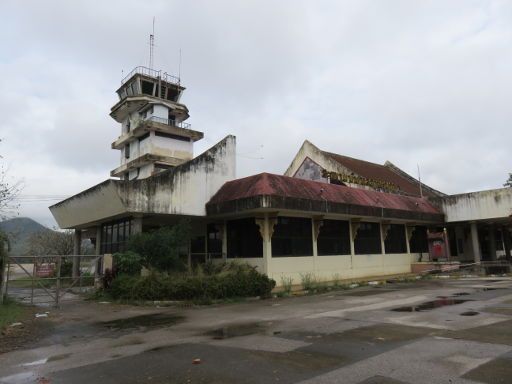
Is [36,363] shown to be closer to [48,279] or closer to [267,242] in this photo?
[48,279]

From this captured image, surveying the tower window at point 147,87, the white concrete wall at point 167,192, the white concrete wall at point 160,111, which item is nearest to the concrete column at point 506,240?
the white concrete wall at point 167,192

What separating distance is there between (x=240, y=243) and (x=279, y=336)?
13784 mm

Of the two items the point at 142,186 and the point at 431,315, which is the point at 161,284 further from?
the point at 431,315

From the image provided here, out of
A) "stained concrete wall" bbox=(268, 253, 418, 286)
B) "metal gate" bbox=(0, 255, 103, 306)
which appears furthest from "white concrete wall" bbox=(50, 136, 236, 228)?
"stained concrete wall" bbox=(268, 253, 418, 286)

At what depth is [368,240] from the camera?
27.7 meters

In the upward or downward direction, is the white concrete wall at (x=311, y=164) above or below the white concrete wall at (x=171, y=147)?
below

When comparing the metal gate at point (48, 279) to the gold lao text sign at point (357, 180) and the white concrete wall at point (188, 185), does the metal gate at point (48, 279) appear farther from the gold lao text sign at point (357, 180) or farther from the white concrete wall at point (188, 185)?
the gold lao text sign at point (357, 180)

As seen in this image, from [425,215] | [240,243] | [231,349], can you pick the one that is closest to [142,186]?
[240,243]

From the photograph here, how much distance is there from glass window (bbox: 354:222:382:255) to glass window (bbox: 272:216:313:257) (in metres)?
4.62

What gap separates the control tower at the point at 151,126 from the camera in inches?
1764

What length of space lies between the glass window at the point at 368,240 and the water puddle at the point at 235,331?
1675 centimetres

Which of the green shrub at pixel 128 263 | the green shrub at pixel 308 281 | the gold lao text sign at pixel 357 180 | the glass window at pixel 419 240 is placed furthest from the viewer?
the glass window at pixel 419 240

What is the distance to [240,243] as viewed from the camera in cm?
2309

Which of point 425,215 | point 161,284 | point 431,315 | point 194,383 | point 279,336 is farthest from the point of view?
point 425,215
